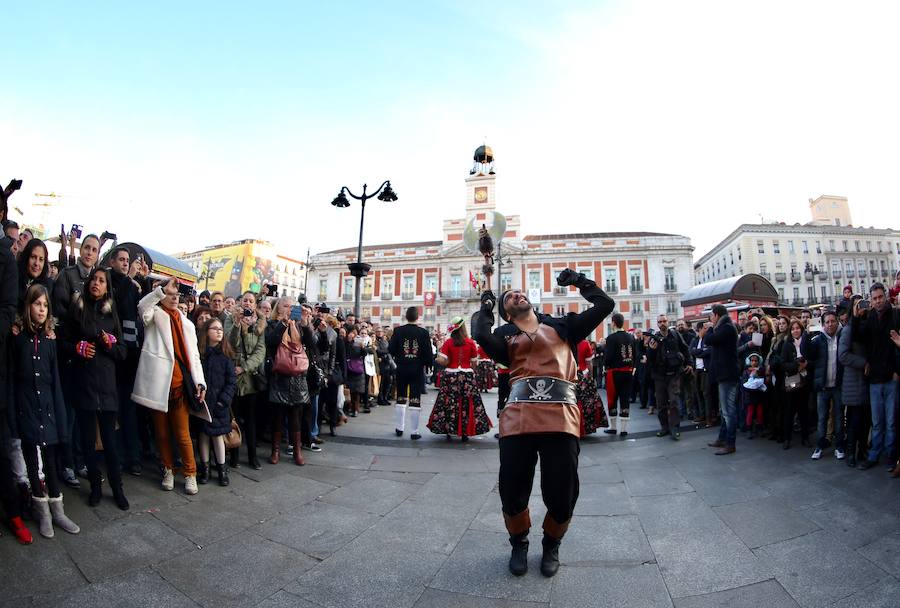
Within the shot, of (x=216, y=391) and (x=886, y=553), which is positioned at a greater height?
(x=216, y=391)

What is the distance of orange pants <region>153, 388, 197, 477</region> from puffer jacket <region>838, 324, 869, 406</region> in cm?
666

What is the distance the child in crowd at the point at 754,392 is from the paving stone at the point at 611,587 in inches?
179

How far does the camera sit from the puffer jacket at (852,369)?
5.10 m

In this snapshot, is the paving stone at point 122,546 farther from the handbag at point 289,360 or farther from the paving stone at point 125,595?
the handbag at point 289,360

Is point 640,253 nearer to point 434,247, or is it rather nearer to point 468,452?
point 434,247

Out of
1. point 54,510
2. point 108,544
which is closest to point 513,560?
point 108,544

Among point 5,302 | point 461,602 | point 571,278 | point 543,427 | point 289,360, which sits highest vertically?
point 571,278

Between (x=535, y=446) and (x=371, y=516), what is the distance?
1.80m

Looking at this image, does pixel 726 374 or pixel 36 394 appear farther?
pixel 726 374

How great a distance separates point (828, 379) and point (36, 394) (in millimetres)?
7650

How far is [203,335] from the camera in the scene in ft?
16.5

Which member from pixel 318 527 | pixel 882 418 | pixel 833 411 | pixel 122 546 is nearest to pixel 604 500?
pixel 318 527

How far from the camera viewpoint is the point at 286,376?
5.58 meters

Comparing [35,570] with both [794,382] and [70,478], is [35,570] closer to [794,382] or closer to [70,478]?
[70,478]
